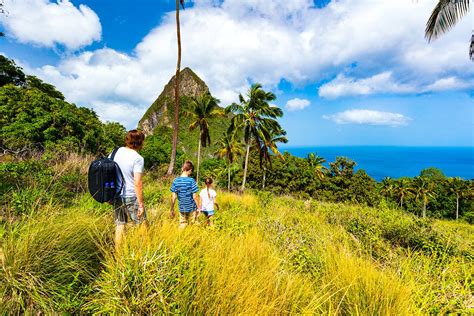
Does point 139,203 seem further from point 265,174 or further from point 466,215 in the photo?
point 466,215

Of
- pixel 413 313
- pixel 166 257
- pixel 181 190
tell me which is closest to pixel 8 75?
pixel 181 190

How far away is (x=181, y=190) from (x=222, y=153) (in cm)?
3318

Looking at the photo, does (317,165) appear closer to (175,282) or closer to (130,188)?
Answer: (130,188)

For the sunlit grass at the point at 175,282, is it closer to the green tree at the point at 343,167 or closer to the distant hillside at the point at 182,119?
the green tree at the point at 343,167

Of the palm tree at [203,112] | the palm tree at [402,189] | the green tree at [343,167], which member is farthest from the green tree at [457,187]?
the palm tree at [203,112]

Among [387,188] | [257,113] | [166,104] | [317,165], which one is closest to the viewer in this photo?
[257,113]

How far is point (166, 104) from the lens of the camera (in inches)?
4779

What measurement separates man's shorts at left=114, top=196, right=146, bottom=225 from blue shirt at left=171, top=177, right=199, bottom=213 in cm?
121

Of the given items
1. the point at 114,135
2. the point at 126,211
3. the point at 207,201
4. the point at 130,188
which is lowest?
the point at 207,201

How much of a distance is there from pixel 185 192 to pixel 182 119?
11219 centimetres

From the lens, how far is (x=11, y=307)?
1627 millimetres

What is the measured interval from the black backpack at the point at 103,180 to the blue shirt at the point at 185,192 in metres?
1.59

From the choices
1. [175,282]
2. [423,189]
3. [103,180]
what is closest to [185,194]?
[103,180]

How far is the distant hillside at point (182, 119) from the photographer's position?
4035 inches
